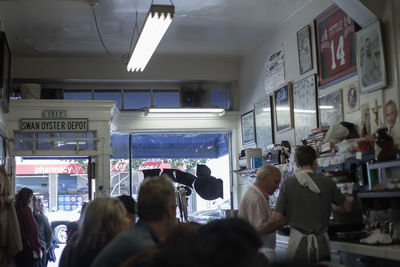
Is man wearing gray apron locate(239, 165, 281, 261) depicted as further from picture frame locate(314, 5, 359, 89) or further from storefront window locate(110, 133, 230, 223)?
storefront window locate(110, 133, 230, 223)

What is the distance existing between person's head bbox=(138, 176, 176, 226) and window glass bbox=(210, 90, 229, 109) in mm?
7191

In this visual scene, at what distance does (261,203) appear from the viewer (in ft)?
13.6

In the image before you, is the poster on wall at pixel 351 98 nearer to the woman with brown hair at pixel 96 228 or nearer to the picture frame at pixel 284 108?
the picture frame at pixel 284 108

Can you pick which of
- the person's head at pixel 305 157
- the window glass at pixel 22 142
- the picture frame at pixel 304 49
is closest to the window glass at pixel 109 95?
the window glass at pixel 22 142

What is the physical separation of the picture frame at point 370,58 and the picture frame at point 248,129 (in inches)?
138

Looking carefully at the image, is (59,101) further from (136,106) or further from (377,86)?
(377,86)

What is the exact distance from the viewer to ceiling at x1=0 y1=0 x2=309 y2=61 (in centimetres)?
662

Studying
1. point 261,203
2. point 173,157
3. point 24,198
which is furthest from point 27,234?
point 173,157

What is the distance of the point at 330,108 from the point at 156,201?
13.3 ft

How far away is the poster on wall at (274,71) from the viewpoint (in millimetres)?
7500

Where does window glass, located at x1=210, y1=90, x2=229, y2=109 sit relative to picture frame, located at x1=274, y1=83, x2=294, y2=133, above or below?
above

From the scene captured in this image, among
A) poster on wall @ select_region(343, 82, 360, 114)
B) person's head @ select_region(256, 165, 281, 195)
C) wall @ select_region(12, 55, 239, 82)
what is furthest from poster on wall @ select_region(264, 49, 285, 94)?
person's head @ select_region(256, 165, 281, 195)

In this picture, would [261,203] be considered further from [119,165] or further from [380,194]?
[119,165]

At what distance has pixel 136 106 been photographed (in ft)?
30.9
